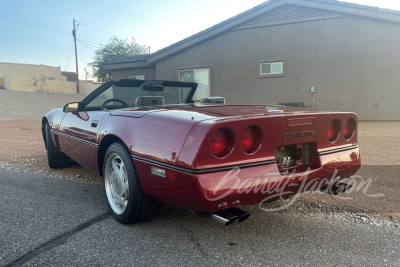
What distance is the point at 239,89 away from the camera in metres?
11.9

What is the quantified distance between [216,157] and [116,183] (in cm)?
121

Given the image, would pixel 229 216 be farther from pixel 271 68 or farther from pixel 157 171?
pixel 271 68

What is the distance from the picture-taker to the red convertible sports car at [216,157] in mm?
2070

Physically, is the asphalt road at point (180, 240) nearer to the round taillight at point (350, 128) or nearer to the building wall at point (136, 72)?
the round taillight at point (350, 128)

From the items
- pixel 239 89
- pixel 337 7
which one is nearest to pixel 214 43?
pixel 239 89

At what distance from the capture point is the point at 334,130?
2.74 m

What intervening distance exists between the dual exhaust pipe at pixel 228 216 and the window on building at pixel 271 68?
9795mm

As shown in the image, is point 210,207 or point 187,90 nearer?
point 210,207

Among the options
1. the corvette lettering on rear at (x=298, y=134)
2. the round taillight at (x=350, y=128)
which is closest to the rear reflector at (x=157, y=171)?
the corvette lettering on rear at (x=298, y=134)

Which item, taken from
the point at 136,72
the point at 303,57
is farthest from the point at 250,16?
the point at 136,72

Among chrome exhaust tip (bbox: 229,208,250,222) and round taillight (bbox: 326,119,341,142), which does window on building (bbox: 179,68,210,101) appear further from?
chrome exhaust tip (bbox: 229,208,250,222)

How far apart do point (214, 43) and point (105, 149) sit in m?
9.81

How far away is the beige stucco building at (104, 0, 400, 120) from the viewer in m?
9.97

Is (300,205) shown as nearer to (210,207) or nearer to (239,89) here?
(210,207)
